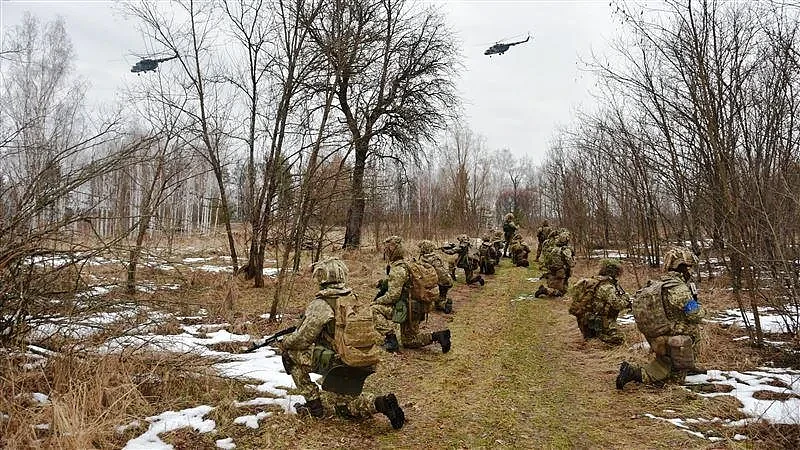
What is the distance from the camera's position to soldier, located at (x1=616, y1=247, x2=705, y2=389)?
580 centimetres

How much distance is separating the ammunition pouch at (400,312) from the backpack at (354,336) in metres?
2.80

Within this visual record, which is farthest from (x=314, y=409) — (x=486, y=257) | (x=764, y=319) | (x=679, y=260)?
(x=486, y=257)

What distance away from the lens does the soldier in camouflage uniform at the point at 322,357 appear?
4805 mm

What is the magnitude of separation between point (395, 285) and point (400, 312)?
399 mm

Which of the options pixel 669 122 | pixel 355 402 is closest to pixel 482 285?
pixel 669 122

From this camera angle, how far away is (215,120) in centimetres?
1327

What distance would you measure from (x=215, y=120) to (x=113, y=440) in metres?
10.4

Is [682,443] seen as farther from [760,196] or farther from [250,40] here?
[250,40]

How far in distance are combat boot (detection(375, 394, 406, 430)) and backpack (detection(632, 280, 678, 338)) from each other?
3.08 meters

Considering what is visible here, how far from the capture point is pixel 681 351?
5.72 m

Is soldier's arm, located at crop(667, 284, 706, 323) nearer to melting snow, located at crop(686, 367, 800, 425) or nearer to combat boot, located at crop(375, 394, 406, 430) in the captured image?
melting snow, located at crop(686, 367, 800, 425)

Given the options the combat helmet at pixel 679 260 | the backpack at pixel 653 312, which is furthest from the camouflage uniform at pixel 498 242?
the backpack at pixel 653 312

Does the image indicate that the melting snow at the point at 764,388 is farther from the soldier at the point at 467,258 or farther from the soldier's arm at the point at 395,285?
the soldier at the point at 467,258

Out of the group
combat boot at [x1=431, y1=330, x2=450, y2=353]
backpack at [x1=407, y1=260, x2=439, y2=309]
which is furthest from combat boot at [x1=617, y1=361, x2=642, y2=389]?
backpack at [x1=407, y1=260, x2=439, y2=309]
